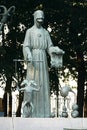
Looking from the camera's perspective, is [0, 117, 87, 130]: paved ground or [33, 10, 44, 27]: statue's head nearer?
[0, 117, 87, 130]: paved ground

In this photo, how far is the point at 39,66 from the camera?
15.4 m

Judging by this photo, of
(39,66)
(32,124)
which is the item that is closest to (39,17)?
(39,66)

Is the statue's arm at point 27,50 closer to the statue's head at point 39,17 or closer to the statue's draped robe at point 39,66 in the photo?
the statue's draped robe at point 39,66

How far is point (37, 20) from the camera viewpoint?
1533 cm

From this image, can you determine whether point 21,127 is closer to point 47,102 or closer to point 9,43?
point 47,102

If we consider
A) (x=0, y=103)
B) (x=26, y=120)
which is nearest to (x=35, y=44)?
(x=26, y=120)

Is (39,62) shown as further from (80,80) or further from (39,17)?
(80,80)

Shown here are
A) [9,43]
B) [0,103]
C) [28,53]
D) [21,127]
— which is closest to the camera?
[21,127]

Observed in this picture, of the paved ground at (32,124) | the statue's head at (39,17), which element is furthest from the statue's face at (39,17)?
the paved ground at (32,124)

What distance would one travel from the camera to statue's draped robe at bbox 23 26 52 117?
49.8 ft

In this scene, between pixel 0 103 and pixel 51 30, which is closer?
pixel 51 30

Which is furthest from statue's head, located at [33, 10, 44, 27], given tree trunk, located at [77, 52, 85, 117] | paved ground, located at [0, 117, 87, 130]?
tree trunk, located at [77, 52, 85, 117]

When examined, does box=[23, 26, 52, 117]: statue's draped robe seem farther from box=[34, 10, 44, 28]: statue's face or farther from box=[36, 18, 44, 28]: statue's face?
box=[34, 10, 44, 28]: statue's face

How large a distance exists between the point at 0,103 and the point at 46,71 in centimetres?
1580
